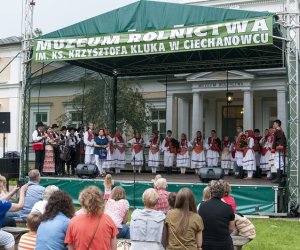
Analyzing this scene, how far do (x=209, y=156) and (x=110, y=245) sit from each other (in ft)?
41.3

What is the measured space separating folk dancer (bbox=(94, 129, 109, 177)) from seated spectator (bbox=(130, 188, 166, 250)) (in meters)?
9.67

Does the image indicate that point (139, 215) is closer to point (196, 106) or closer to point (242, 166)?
point (242, 166)

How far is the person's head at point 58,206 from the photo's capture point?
4.36 meters

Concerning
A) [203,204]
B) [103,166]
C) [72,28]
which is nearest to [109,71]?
[103,166]

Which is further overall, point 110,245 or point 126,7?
point 126,7

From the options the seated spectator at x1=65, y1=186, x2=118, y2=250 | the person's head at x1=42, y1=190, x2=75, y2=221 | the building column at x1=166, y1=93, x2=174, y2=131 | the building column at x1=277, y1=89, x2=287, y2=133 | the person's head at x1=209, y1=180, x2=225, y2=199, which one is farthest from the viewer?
the building column at x1=166, y1=93, x2=174, y2=131

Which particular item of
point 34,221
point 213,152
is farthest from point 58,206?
point 213,152

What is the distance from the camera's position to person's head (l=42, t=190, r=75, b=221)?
436 centimetres

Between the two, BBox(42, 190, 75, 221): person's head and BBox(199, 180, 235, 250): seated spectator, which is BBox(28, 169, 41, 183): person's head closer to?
BBox(42, 190, 75, 221): person's head

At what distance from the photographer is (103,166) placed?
589 inches

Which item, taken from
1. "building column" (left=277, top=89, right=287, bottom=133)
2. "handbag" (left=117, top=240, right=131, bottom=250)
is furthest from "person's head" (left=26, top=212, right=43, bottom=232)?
"building column" (left=277, top=89, right=287, bottom=133)

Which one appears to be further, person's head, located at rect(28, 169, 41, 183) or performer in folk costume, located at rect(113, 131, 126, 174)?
performer in folk costume, located at rect(113, 131, 126, 174)

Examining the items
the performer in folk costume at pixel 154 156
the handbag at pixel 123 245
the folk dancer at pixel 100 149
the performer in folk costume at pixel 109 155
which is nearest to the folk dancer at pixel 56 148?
the folk dancer at pixel 100 149

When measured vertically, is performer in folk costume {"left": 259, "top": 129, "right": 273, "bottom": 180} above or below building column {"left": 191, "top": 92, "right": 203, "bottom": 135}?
below
